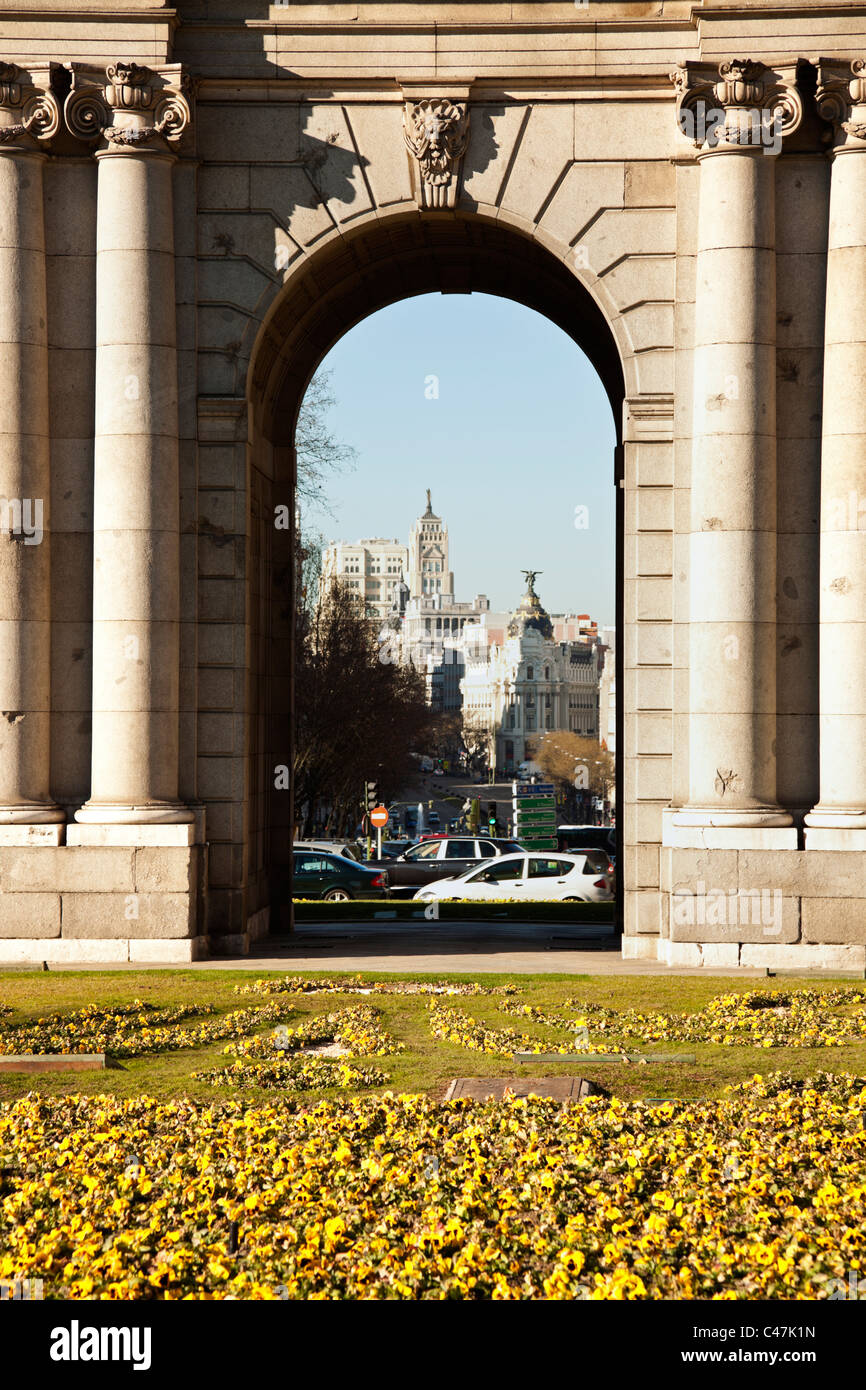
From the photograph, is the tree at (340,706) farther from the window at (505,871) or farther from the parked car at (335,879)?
the window at (505,871)

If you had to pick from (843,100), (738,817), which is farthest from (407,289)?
(738,817)

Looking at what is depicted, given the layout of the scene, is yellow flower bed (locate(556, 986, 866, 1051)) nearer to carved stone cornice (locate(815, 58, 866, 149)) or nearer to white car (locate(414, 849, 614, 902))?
carved stone cornice (locate(815, 58, 866, 149))

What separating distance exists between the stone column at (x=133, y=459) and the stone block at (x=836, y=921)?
30.3 ft

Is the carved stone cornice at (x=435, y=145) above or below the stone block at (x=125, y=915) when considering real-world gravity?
above

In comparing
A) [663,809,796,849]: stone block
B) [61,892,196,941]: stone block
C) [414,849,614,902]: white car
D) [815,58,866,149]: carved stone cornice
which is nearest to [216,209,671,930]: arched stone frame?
[663,809,796,849]: stone block

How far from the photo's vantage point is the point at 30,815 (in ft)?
72.3

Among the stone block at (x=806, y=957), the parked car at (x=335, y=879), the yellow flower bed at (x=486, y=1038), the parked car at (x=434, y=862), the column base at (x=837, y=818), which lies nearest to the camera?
the yellow flower bed at (x=486, y=1038)

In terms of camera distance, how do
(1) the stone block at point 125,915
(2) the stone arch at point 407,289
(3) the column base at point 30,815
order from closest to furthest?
(1) the stone block at point 125,915 < (3) the column base at point 30,815 < (2) the stone arch at point 407,289

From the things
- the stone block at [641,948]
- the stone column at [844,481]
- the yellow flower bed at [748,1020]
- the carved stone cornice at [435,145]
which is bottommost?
the stone block at [641,948]

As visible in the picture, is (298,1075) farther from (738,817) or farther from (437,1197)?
(738,817)

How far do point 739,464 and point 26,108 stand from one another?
1191 cm

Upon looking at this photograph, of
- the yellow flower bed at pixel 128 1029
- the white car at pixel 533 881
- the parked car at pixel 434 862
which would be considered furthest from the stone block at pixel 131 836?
the parked car at pixel 434 862

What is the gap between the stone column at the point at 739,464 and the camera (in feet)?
71.6
